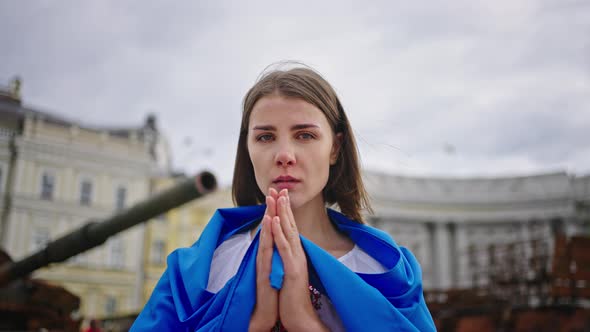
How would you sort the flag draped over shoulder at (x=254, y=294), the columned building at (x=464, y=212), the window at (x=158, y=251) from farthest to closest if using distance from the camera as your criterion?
the columned building at (x=464, y=212) < the window at (x=158, y=251) < the flag draped over shoulder at (x=254, y=294)

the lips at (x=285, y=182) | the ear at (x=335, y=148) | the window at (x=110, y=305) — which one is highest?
the ear at (x=335, y=148)

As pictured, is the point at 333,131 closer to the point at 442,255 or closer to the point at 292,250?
the point at 292,250

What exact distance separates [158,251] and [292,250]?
30.9m

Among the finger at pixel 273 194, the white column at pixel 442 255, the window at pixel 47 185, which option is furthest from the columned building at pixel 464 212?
the finger at pixel 273 194

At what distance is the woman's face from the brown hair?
0.04 m

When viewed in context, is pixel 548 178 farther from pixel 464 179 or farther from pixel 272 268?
pixel 272 268

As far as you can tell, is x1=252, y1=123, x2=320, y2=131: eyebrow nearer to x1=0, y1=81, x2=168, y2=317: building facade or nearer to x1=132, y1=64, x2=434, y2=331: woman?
x1=132, y1=64, x2=434, y2=331: woman

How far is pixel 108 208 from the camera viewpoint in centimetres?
2984

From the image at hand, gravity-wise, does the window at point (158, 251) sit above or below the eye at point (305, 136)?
below

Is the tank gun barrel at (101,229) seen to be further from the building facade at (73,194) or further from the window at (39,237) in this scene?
the window at (39,237)

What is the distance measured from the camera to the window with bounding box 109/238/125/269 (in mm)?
28938

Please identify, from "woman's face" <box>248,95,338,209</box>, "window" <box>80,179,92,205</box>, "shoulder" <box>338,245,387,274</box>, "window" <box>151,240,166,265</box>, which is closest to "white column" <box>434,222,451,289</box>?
"window" <box>151,240,166,265</box>

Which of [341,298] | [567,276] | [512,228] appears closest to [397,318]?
[341,298]

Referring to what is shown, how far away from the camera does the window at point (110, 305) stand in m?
28.1
